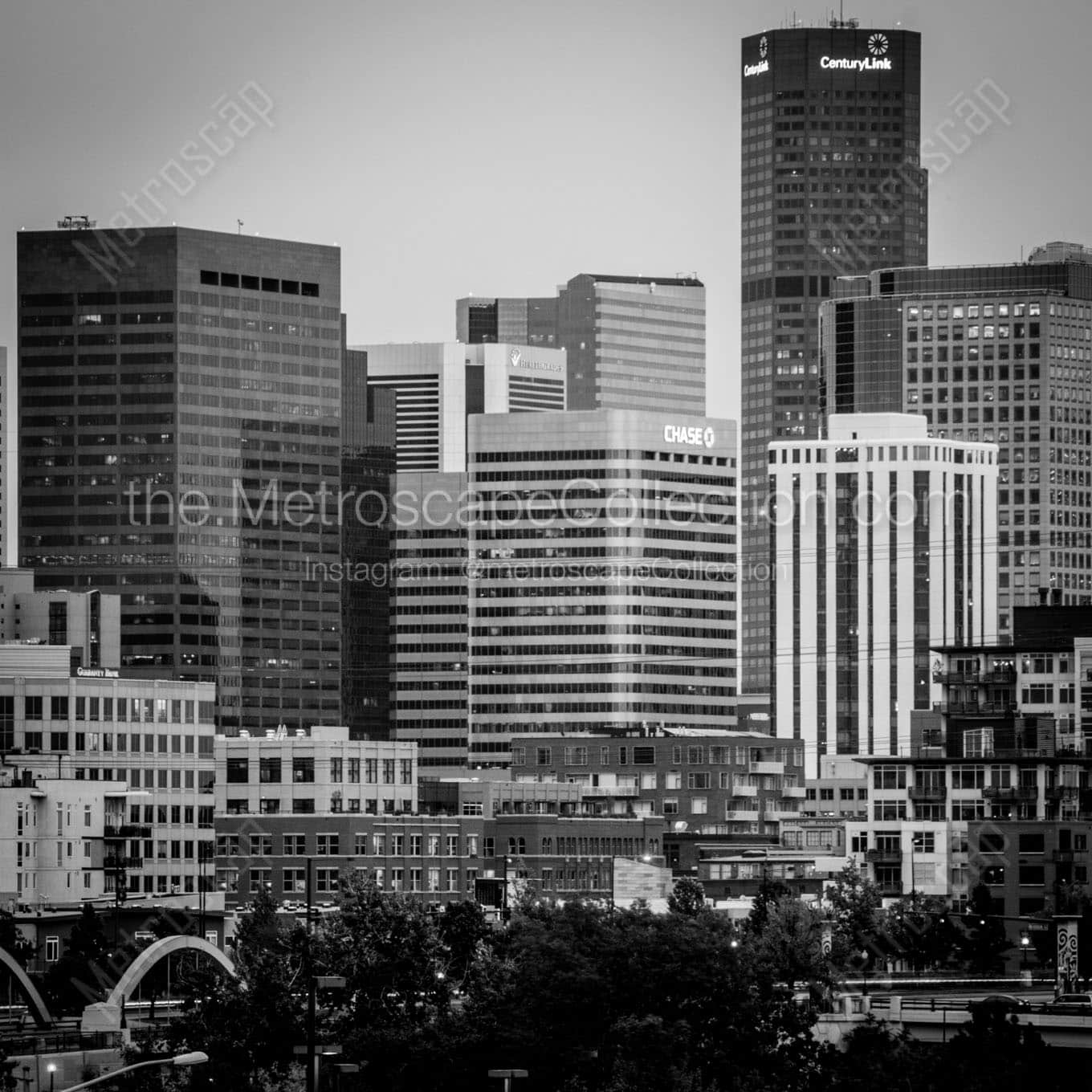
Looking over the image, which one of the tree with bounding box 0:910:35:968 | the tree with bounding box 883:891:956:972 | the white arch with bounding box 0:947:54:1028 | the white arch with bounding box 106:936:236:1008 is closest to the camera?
the white arch with bounding box 106:936:236:1008

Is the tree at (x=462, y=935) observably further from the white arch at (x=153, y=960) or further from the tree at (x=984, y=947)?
the tree at (x=984, y=947)

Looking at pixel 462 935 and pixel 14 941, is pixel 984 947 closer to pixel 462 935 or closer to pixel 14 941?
pixel 462 935

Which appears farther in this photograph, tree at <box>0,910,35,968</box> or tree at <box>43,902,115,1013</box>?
tree at <box>0,910,35,968</box>

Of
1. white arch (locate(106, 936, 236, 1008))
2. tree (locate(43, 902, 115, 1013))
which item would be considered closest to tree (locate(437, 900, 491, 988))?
white arch (locate(106, 936, 236, 1008))

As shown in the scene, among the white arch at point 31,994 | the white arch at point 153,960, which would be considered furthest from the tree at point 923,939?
the white arch at point 31,994

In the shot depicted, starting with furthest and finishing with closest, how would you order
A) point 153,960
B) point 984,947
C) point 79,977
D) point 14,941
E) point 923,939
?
point 923,939
point 984,947
point 14,941
point 79,977
point 153,960

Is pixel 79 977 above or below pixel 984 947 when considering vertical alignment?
below

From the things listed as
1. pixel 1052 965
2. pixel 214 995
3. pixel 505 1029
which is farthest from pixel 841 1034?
pixel 1052 965

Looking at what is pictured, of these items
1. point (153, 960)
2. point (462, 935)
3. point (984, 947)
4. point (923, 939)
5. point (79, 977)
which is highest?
point (153, 960)

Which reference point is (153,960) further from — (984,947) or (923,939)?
(923,939)

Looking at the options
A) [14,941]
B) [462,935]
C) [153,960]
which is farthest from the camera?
[462,935]

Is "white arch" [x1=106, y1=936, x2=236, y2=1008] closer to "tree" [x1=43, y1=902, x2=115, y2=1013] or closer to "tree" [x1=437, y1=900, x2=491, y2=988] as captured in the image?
"tree" [x1=43, y1=902, x2=115, y2=1013]

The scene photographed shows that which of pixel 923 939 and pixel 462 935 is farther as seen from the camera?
pixel 923 939

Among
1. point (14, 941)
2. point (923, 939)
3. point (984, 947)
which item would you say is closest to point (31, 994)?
point (14, 941)
